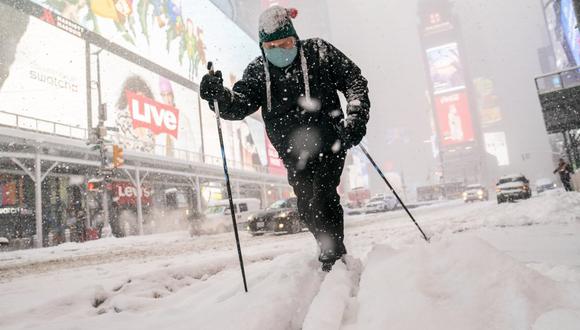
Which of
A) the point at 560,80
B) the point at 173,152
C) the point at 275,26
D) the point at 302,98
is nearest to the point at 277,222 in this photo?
the point at 302,98

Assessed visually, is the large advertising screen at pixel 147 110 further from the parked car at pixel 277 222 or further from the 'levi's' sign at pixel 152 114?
the parked car at pixel 277 222

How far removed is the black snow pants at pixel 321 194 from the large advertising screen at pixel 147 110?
20173 mm

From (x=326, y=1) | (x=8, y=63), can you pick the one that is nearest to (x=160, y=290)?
(x=8, y=63)

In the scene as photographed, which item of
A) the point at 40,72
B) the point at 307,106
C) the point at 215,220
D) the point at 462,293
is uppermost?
the point at 40,72

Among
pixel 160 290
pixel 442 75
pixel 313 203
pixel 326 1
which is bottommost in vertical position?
pixel 160 290

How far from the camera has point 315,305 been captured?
4.89ft

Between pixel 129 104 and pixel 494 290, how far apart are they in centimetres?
2761

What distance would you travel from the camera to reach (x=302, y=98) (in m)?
2.53

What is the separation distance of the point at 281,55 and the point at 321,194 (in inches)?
39.8

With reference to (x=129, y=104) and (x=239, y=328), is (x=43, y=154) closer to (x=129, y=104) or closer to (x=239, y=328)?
(x=129, y=104)

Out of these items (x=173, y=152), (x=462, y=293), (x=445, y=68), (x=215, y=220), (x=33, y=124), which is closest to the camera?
(x=462, y=293)

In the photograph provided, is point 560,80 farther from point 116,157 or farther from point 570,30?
point 116,157

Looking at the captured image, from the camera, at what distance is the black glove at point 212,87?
2.32 meters

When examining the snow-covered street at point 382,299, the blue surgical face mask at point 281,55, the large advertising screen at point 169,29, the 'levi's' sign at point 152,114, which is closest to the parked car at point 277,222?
the snow-covered street at point 382,299
